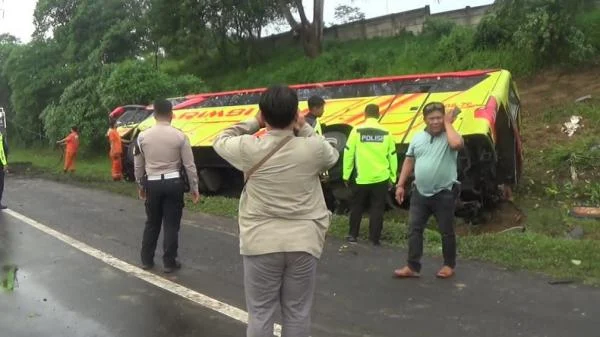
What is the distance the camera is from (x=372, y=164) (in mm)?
7441

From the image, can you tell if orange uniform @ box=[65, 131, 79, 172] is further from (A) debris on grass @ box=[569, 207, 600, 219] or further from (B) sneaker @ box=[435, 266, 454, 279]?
(B) sneaker @ box=[435, 266, 454, 279]

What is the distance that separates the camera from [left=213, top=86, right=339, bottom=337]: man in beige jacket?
343 centimetres

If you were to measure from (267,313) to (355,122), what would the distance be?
276 inches

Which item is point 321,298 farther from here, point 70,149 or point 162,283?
point 70,149

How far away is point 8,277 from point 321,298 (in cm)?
329

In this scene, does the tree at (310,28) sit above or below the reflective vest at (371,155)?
above

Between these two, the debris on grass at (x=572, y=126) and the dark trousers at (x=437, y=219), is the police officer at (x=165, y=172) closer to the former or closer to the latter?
the dark trousers at (x=437, y=219)

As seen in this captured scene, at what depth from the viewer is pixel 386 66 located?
70.8ft

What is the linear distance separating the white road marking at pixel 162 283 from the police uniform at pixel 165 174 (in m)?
0.32

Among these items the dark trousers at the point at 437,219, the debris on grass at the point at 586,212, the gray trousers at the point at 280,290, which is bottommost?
the debris on grass at the point at 586,212

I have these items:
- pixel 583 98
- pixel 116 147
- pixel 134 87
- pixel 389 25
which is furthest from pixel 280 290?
pixel 389 25

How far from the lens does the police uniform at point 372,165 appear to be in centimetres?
742

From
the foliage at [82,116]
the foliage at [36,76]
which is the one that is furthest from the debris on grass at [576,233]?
the foliage at [36,76]

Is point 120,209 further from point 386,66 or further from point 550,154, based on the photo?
point 386,66
